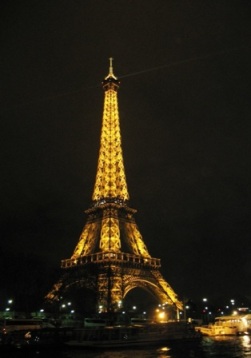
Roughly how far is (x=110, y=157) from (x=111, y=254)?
64.7 feet

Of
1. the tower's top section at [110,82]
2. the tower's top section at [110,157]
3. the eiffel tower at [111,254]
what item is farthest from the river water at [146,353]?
the tower's top section at [110,82]

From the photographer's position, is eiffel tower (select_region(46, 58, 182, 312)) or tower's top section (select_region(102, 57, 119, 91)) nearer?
eiffel tower (select_region(46, 58, 182, 312))

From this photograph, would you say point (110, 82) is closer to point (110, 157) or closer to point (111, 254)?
point (110, 157)

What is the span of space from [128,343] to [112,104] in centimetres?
4867

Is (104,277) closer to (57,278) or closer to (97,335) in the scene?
(57,278)

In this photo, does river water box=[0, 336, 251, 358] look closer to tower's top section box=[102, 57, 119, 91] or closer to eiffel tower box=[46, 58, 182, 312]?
eiffel tower box=[46, 58, 182, 312]

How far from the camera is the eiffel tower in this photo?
52.0 metres

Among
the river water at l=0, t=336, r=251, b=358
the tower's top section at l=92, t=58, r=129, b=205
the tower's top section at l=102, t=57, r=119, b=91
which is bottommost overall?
the river water at l=0, t=336, r=251, b=358

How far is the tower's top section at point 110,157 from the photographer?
6353 cm

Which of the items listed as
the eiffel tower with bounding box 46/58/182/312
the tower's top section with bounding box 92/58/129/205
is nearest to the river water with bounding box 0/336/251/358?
the eiffel tower with bounding box 46/58/182/312

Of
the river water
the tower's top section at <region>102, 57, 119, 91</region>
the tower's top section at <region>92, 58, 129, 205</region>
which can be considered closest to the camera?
the river water

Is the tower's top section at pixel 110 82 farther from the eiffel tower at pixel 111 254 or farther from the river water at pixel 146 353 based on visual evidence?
the river water at pixel 146 353

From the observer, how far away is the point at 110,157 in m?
67.4

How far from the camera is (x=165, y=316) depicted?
55.4 m
